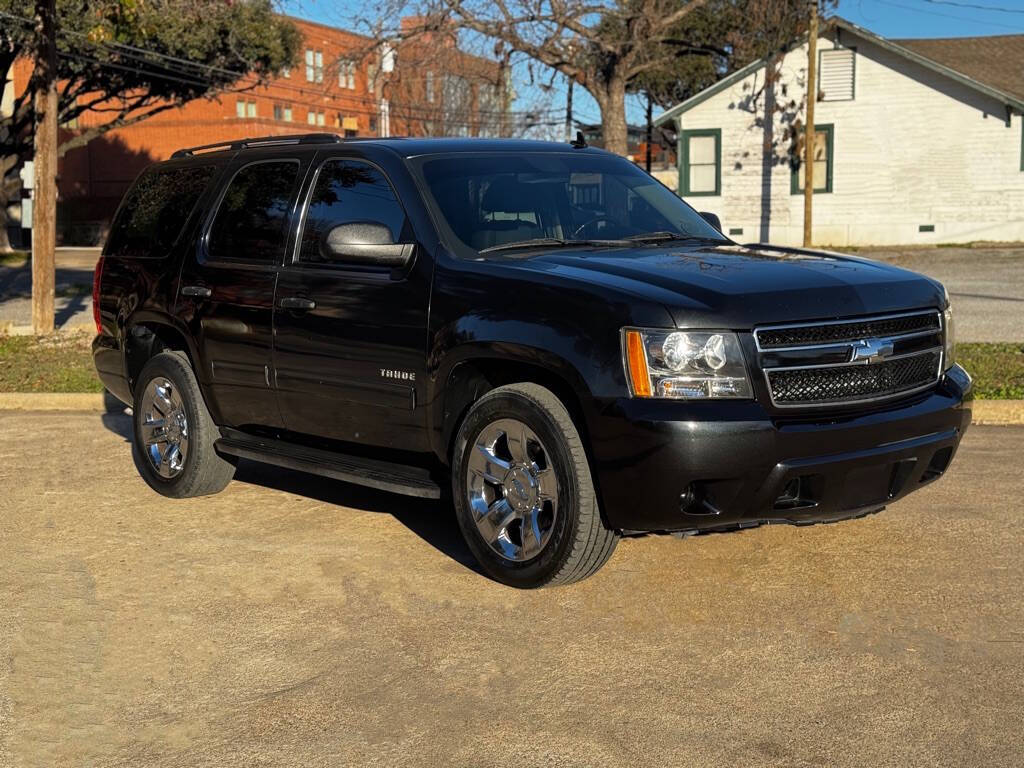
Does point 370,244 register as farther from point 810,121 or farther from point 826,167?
point 826,167

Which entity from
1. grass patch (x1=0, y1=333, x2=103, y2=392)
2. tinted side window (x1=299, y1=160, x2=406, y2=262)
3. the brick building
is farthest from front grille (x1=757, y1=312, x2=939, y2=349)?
the brick building

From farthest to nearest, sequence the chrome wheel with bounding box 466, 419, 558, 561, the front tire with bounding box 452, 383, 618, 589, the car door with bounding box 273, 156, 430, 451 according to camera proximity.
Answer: the car door with bounding box 273, 156, 430, 451
the chrome wheel with bounding box 466, 419, 558, 561
the front tire with bounding box 452, 383, 618, 589

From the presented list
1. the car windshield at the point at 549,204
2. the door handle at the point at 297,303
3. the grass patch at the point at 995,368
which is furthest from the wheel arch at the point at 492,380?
the grass patch at the point at 995,368

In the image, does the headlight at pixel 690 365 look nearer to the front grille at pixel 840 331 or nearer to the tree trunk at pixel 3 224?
the front grille at pixel 840 331

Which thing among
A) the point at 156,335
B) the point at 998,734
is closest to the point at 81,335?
the point at 156,335

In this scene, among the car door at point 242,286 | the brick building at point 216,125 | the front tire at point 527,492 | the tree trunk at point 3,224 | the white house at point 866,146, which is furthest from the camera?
the brick building at point 216,125

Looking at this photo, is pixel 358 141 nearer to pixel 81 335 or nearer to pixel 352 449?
pixel 352 449

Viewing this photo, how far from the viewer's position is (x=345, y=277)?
21.4 ft

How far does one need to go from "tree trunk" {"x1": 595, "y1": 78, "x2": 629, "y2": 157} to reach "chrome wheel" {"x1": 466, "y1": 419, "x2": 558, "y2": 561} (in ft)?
100

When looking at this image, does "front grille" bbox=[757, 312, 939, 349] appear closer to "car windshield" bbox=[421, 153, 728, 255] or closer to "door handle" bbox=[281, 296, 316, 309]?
"car windshield" bbox=[421, 153, 728, 255]

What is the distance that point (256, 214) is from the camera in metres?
7.31

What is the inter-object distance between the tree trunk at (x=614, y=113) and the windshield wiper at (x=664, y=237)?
2929cm

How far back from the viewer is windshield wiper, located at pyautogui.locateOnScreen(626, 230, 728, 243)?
21.9 ft

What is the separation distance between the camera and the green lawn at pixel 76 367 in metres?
10.8
